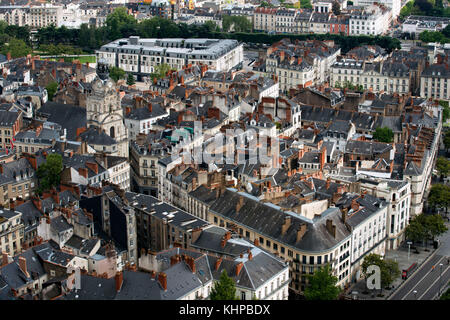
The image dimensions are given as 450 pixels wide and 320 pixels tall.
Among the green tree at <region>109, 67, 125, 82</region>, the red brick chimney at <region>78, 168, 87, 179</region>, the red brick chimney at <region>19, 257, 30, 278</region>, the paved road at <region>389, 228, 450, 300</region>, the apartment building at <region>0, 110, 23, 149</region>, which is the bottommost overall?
the paved road at <region>389, 228, 450, 300</region>

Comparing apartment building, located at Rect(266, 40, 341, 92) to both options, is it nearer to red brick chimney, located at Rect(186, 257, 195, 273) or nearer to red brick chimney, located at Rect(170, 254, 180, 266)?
red brick chimney, located at Rect(170, 254, 180, 266)

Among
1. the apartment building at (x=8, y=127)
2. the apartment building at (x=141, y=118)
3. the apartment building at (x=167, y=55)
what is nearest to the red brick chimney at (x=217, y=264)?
the apartment building at (x=141, y=118)

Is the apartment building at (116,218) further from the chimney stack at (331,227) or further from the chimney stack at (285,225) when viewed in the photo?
the chimney stack at (331,227)

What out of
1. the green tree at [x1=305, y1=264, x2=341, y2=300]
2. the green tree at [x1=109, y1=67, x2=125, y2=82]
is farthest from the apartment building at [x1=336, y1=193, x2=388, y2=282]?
the green tree at [x1=109, y1=67, x2=125, y2=82]

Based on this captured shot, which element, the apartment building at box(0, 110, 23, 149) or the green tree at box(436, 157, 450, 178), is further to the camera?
the apartment building at box(0, 110, 23, 149)
